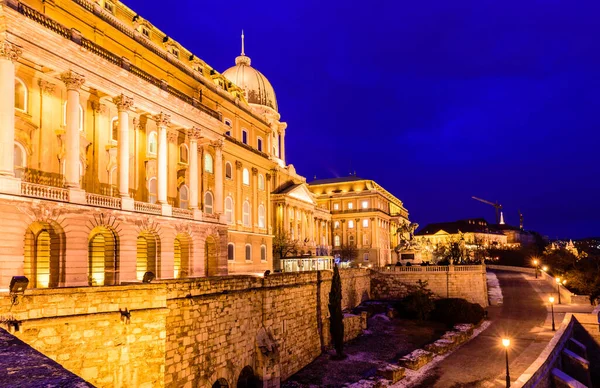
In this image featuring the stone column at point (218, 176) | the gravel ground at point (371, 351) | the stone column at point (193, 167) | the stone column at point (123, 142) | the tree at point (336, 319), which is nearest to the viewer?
the stone column at point (123, 142)

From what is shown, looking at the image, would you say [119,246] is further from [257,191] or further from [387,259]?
[387,259]

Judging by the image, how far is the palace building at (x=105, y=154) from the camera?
23.5 m

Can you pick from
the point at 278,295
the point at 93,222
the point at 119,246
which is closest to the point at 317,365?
the point at 278,295

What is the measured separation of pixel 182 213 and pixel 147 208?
13.1ft

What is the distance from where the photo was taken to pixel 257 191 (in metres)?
56.7

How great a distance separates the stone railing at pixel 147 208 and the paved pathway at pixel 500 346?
20.6 m

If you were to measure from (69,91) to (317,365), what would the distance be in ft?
80.9

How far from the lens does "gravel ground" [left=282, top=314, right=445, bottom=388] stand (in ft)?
100

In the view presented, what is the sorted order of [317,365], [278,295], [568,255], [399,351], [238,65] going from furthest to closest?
[568,255] → [238,65] → [399,351] → [317,365] → [278,295]

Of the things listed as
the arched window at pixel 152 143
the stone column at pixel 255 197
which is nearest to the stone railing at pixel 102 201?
the arched window at pixel 152 143

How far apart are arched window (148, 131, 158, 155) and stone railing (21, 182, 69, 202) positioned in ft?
39.3

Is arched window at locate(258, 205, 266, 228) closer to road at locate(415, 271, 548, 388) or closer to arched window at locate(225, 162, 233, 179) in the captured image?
arched window at locate(225, 162, 233, 179)

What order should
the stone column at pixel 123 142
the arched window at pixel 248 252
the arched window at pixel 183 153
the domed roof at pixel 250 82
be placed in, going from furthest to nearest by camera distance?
the domed roof at pixel 250 82, the arched window at pixel 248 252, the arched window at pixel 183 153, the stone column at pixel 123 142

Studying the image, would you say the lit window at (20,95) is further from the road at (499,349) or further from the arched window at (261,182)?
the arched window at (261,182)
